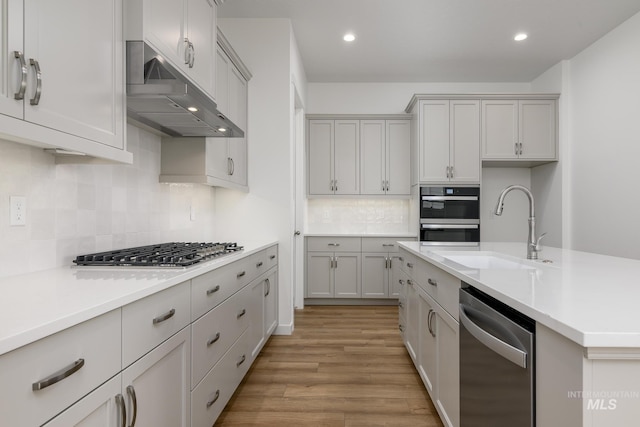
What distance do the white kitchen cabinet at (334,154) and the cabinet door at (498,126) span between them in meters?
1.63

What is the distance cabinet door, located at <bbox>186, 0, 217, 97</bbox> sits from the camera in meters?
2.09

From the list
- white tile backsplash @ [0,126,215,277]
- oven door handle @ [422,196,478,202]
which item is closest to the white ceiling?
oven door handle @ [422,196,478,202]

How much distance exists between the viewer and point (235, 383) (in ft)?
7.15

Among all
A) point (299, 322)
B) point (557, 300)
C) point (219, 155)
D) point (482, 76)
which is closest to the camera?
point (557, 300)

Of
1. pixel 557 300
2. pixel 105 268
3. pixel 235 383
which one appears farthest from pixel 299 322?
pixel 557 300

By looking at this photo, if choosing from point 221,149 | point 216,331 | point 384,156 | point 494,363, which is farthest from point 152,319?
point 384,156

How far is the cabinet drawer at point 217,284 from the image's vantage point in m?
1.61

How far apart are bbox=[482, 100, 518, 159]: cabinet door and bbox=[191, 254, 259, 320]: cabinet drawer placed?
3.55 m

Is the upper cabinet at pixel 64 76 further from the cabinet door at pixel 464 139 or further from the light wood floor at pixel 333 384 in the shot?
the cabinet door at pixel 464 139

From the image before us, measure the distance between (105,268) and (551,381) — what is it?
163 cm

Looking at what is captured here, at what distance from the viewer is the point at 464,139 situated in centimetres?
458

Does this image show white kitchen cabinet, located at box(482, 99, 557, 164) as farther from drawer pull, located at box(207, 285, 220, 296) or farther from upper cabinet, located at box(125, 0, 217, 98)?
drawer pull, located at box(207, 285, 220, 296)

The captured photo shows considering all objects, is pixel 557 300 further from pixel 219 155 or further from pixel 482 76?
pixel 482 76

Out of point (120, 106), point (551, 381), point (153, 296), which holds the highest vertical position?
point (120, 106)
